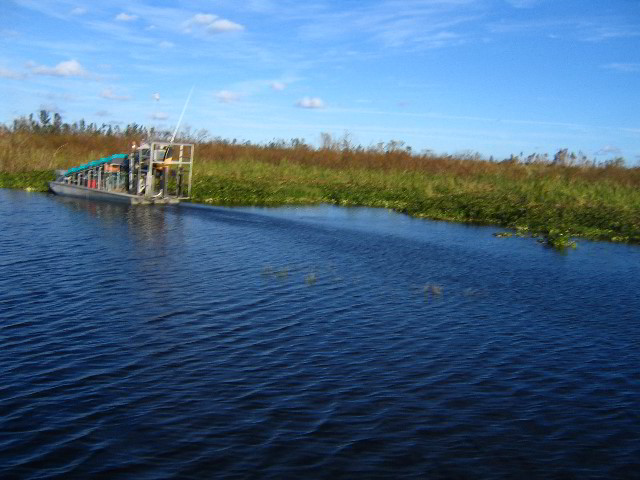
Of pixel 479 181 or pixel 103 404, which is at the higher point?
pixel 479 181

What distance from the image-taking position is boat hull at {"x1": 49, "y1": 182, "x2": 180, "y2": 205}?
31470 mm

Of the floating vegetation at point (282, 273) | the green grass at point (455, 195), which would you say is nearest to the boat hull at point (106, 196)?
the green grass at point (455, 195)

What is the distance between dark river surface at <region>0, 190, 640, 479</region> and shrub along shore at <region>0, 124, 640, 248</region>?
10843 millimetres

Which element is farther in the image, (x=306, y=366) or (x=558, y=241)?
(x=558, y=241)

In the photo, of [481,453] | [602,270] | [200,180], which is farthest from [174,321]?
[200,180]

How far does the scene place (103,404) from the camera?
870 centimetres

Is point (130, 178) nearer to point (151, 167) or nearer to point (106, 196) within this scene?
point (106, 196)

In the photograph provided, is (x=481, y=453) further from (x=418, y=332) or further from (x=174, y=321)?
(x=174, y=321)

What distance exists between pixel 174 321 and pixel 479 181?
34.0m

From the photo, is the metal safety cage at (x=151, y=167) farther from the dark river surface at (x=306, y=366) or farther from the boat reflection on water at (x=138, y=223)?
the dark river surface at (x=306, y=366)

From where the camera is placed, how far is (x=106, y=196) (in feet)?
105

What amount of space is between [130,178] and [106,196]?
55.8 inches

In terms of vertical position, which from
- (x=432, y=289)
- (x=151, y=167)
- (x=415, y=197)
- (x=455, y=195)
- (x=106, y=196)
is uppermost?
(x=151, y=167)

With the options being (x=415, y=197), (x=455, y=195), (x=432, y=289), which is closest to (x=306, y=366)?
(x=432, y=289)
